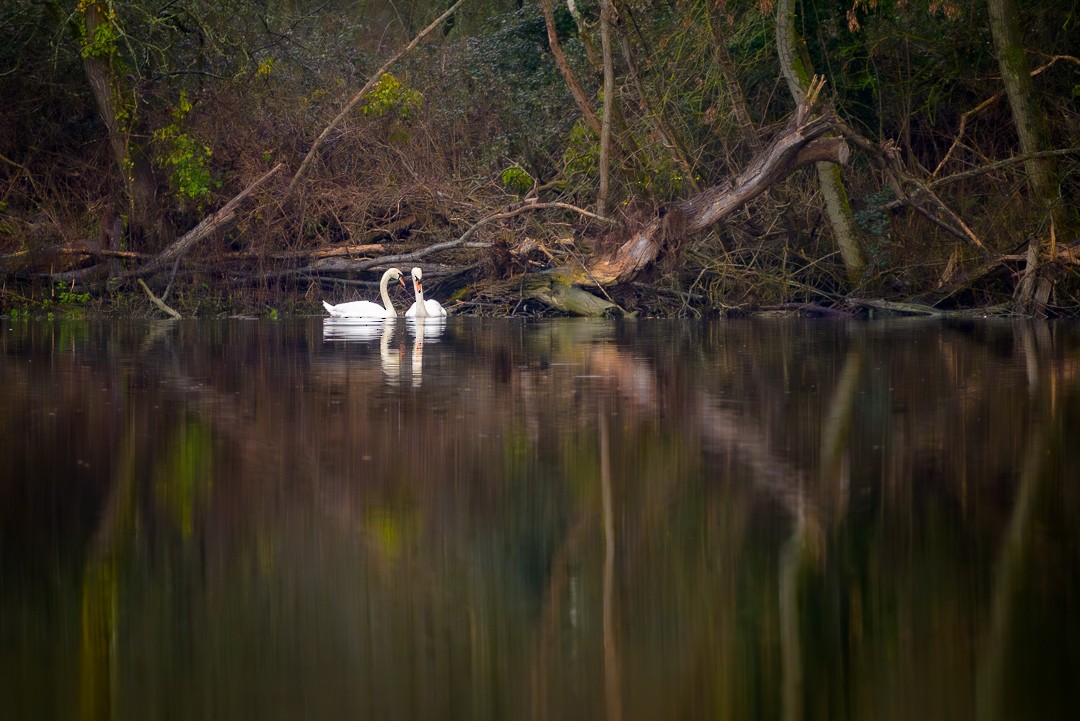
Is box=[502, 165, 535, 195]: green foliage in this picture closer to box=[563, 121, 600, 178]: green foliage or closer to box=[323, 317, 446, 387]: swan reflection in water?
box=[563, 121, 600, 178]: green foliage

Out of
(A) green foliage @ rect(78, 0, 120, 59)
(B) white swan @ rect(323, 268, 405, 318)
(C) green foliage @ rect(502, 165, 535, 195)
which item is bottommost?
(B) white swan @ rect(323, 268, 405, 318)

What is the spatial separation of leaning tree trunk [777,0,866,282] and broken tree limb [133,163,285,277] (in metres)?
8.09

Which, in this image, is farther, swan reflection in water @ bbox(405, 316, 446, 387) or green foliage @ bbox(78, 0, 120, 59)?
green foliage @ bbox(78, 0, 120, 59)

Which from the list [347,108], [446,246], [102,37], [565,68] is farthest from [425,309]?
[102,37]

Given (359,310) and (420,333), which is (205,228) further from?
(420,333)

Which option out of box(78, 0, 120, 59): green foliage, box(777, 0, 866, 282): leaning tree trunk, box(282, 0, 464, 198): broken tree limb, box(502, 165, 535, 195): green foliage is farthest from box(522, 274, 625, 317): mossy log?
box(78, 0, 120, 59): green foliage

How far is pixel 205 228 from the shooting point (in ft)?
76.9

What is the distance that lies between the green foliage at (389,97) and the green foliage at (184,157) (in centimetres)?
272

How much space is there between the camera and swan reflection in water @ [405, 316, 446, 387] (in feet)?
41.2

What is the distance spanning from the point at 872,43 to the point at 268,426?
1750cm

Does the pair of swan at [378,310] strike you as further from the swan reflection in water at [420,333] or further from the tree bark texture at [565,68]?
the tree bark texture at [565,68]

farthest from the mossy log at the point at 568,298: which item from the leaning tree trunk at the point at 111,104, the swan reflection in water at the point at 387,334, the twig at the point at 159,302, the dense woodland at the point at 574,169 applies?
the leaning tree trunk at the point at 111,104

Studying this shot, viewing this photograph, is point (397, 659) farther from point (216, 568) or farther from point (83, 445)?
point (83, 445)

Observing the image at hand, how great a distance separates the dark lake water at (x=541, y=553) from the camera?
12.0 feet
